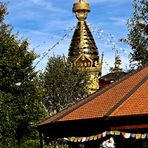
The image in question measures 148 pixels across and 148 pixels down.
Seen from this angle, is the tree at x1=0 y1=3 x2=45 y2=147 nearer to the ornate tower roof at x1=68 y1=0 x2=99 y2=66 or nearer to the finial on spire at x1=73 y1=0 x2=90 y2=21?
the ornate tower roof at x1=68 y1=0 x2=99 y2=66

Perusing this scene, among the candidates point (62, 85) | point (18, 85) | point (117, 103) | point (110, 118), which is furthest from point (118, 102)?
point (62, 85)

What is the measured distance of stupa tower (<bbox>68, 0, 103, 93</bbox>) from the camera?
256ft

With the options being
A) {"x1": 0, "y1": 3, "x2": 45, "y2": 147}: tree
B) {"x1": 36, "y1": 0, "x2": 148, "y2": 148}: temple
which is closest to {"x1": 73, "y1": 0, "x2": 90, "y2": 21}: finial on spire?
{"x1": 0, "y1": 3, "x2": 45, "y2": 147}: tree

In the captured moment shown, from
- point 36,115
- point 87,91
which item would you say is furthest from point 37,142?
point 87,91

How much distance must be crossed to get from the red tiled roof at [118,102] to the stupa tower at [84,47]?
5036 cm

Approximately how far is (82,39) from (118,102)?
65.7m

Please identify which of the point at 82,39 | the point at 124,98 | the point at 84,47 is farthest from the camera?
the point at 82,39

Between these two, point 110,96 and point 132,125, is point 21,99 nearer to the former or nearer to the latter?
point 110,96

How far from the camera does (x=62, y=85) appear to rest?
5600 cm

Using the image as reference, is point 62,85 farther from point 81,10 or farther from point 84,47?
point 81,10

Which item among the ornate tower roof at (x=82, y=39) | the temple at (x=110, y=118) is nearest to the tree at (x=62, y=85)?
the ornate tower roof at (x=82, y=39)

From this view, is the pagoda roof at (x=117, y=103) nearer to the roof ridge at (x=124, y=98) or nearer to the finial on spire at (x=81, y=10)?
the roof ridge at (x=124, y=98)

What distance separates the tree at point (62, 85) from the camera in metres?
55.8

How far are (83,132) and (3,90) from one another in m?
13.0
